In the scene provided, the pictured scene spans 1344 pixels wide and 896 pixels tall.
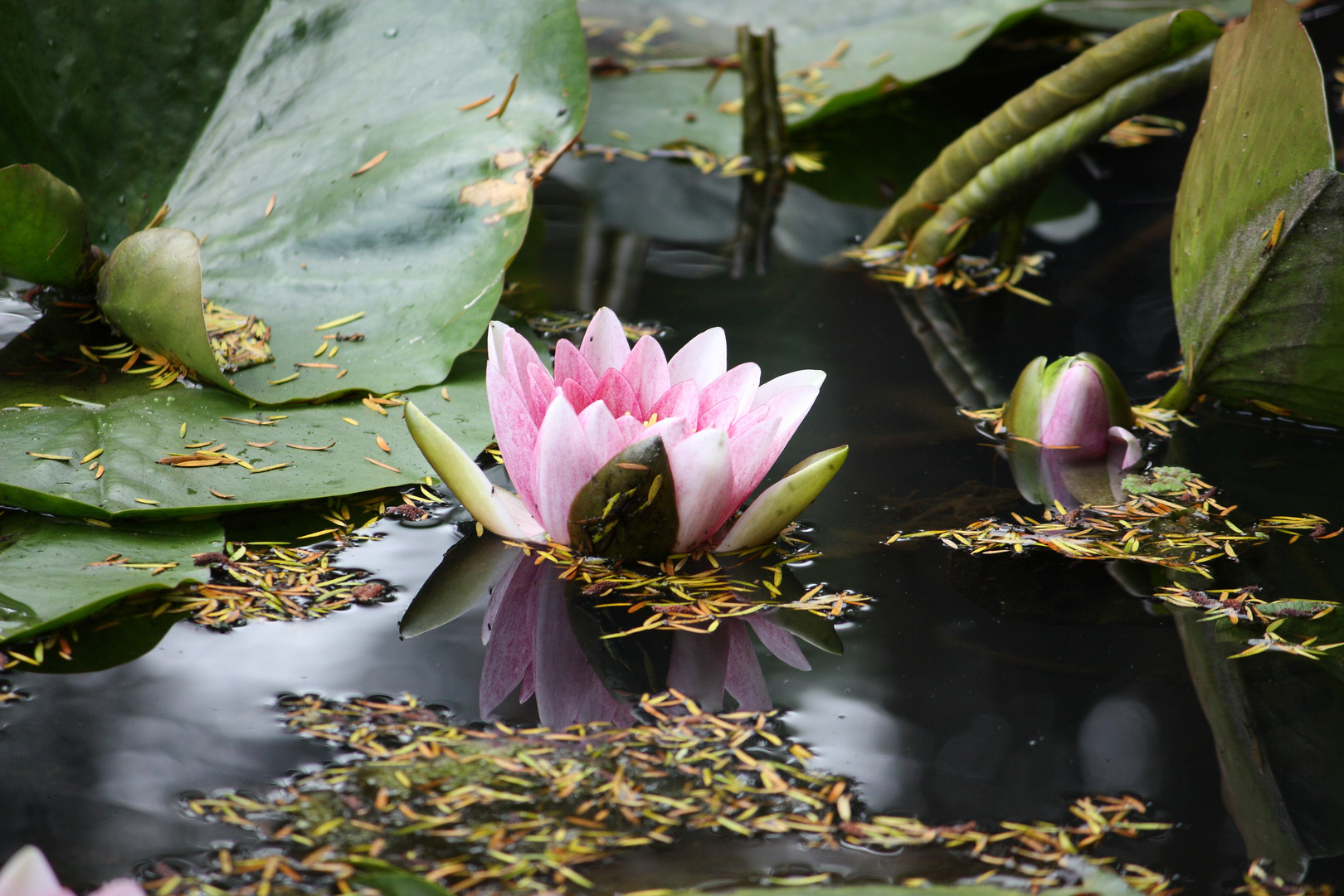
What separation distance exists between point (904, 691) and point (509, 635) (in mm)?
409

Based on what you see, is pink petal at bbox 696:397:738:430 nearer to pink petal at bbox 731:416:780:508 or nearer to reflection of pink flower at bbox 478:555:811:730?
pink petal at bbox 731:416:780:508

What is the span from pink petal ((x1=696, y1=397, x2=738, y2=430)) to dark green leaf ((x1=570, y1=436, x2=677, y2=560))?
0.39ft

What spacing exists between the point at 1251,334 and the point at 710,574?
90 centimetres

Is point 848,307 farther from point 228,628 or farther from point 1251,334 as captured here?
point 228,628

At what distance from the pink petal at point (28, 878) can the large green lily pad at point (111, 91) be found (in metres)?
1.31

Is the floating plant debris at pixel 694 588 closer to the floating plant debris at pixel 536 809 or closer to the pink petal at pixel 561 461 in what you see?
the pink petal at pixel 561 461

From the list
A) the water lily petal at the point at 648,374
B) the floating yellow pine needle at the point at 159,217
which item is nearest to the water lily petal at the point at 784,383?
the water lily petal at the point at 648,374

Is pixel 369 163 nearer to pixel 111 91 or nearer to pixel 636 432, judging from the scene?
pixel 111 91

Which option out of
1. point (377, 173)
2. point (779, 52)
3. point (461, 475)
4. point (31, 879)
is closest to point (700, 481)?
point (461, 475)

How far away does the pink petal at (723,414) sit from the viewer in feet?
3.88

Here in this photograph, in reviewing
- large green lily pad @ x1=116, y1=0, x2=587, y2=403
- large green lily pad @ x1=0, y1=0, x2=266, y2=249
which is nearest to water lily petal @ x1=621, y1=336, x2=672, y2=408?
large green lily pad @ x1=116, y1=0, x2=587, y2=403

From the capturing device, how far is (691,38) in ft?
10.5

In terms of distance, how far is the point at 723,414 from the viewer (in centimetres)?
119

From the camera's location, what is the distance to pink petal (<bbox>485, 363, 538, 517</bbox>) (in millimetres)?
1152
